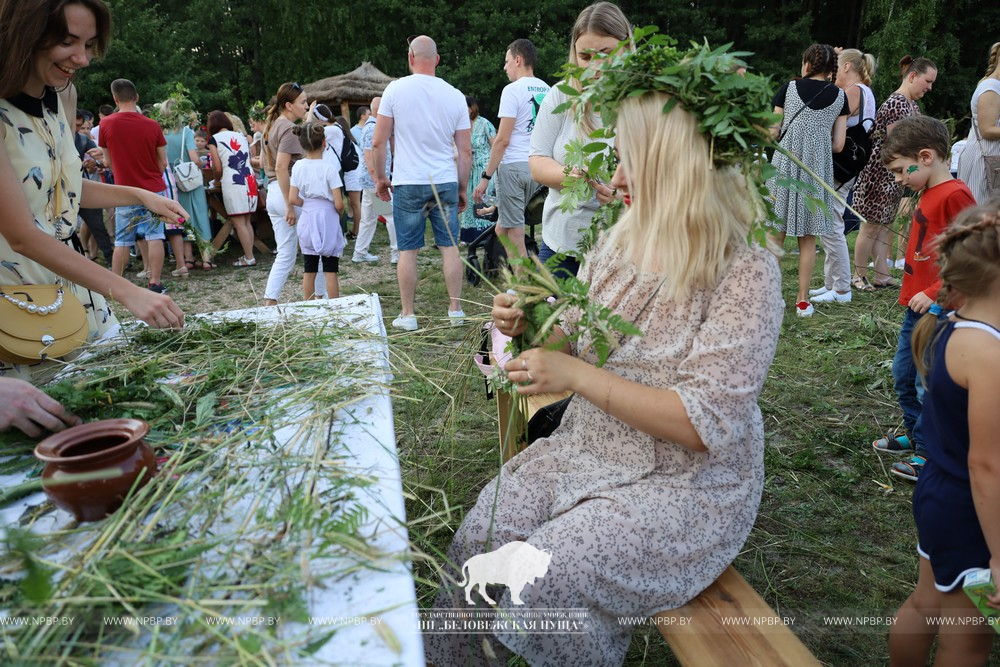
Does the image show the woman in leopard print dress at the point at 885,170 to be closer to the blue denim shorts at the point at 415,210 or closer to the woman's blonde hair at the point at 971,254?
the blue denim shorts at the point at 415,210

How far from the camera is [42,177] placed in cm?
226

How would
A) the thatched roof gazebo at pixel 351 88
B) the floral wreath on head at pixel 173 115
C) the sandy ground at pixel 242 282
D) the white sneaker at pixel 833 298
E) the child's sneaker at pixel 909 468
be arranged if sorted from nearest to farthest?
the child's sneaker at pixel 909 468 → the white sneaker at pixel 833 298 → the sandy ground at pixel 242 282 → the floral wreath on head at pixel 173 115 → the thatched roof gazebo at pixel 351 88

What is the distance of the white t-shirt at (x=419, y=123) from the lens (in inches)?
207

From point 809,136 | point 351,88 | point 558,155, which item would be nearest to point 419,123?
point 558,155

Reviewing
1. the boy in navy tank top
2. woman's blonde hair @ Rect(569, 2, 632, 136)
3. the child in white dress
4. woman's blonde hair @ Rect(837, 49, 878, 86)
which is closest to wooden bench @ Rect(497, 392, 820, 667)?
the boy in navy tank top

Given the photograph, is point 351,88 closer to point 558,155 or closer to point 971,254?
point 558,155

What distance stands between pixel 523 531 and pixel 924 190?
2917 mm

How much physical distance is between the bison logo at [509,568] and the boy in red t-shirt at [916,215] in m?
2.38

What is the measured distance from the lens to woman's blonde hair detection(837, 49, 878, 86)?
239 inches

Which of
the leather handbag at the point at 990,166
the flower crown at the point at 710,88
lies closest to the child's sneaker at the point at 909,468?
the flower crown at the point at 710,88

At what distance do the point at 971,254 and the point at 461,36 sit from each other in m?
26.0

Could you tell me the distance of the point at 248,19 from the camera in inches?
1185

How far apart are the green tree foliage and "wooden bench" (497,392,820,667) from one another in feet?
57.1

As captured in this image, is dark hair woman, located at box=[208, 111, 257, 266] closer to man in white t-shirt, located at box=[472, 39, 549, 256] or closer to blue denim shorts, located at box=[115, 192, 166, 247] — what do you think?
blue denim shorts, located at box=[115, 192, 166, 247]
